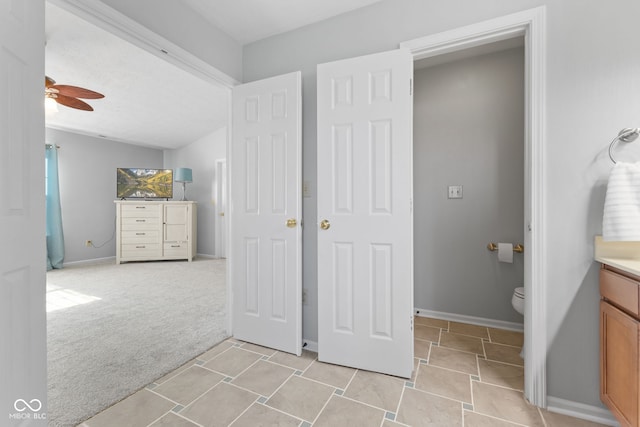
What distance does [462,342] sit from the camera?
2211mm

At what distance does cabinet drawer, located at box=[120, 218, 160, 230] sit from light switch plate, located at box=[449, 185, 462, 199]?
5.28 m

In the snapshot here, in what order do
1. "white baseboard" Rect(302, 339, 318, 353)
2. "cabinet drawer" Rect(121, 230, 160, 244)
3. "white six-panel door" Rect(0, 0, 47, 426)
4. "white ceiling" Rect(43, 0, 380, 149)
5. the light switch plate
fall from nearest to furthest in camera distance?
"white six-panel door" Rect(0, 0, 47, 426) → "white ceiling" Rect(43, 0, 380, 149) → "white baseboard" Rect(302, 339, 318, 353) → the light switch plate → "cabinet drawer" Rect(121, 230, 160, 244)

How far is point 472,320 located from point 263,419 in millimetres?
2068

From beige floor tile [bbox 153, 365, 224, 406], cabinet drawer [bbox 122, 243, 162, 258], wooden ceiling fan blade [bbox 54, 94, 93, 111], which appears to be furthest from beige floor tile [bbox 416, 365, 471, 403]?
cabinet drawer [bbox 122, 243, 162, 258]

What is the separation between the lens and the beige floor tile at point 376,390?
1.51m

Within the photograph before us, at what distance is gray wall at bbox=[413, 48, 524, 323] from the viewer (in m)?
2.43

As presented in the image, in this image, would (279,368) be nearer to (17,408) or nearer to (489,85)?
(17,408)

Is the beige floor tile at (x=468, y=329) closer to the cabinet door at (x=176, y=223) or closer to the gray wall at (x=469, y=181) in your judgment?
the gray wall at (x=469, y=181)

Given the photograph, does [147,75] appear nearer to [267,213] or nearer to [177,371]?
[267,213]

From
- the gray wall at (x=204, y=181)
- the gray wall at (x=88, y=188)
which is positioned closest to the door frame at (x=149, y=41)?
the gray wall at (x=204, y=181)

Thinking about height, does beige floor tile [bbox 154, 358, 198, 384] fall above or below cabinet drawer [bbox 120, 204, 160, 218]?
below

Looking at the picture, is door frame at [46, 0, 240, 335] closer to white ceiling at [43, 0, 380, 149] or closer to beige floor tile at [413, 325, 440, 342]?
white ceiling at [43, 0, 380, 149]

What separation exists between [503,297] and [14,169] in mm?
3178

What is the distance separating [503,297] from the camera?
8.13 ft
